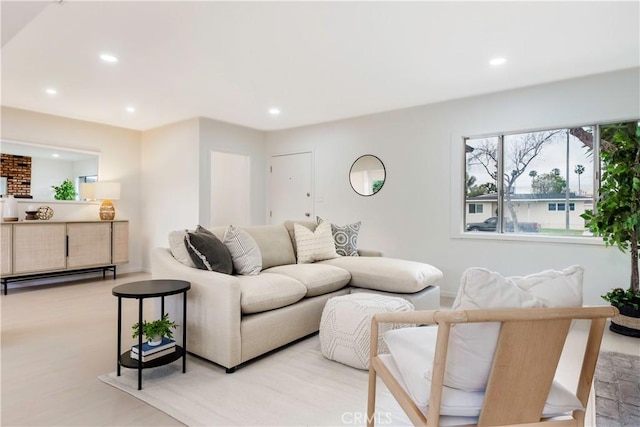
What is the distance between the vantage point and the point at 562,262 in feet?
12.0

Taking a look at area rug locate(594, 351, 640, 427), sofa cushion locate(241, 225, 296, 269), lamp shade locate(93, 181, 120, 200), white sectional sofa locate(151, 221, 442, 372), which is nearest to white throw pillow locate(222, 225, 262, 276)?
white sectional sofa locate(151, 221, 442, 372)

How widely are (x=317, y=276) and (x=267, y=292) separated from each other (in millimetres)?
652

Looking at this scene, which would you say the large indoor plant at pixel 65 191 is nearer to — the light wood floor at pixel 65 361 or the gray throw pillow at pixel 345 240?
the light wood floor at pixel 65 361

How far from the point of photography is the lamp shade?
5.20 m

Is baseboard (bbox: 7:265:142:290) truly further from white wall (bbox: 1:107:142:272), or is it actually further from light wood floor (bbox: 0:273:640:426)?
light wood floor (bbox: 0:273:640:426)

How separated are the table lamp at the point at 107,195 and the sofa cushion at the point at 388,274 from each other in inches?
146

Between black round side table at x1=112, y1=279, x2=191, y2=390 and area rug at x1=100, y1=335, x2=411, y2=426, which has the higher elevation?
black round side table at x1=112, y1=279, x2=191, y2=390

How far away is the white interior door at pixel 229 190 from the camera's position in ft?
19.9

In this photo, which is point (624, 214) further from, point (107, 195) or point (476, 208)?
point (107, 195)

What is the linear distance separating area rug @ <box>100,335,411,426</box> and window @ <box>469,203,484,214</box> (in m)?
2.80

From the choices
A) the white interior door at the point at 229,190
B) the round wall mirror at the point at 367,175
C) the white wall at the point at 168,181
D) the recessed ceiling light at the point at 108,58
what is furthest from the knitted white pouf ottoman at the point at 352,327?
the white interior door at the point at 229,190

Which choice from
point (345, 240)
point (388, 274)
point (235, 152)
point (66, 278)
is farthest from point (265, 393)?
point (66, 278)

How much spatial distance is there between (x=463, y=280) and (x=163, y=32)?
278 cm

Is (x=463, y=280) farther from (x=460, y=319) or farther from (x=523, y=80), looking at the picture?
(x=523, y=80)
